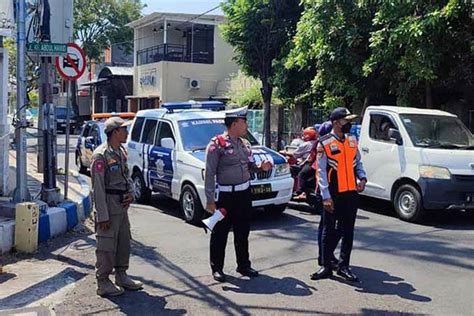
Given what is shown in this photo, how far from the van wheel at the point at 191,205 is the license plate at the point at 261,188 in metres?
0.89

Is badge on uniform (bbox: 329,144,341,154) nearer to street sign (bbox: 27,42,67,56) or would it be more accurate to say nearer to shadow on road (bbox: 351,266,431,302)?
shadow on road (bbox: 351,266,431,302)

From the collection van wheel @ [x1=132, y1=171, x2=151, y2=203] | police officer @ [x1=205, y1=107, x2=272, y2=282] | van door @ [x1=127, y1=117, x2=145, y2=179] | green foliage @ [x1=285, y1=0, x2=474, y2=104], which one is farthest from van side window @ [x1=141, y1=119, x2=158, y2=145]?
green foliage @ [x1=285, y1=0, x2=474, y2=104]

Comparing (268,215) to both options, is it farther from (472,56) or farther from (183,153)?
(472,56)

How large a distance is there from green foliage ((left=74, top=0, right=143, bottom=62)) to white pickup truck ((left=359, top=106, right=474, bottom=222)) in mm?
34697

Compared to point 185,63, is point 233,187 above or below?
below

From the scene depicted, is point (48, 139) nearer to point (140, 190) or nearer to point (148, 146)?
point (148, 146)

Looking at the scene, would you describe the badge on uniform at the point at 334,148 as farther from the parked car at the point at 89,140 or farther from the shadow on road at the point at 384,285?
the parked car at the point at 89,140

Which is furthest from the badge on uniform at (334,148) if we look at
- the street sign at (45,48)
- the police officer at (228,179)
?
the street sign at (45,48)

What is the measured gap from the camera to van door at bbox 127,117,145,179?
11086mm

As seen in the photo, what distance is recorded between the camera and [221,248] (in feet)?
20.5

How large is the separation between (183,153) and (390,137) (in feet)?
11.8

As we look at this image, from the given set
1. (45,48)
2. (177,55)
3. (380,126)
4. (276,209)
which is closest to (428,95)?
(380,126)

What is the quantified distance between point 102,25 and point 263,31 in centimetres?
2664

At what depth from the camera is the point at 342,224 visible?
6.11m
